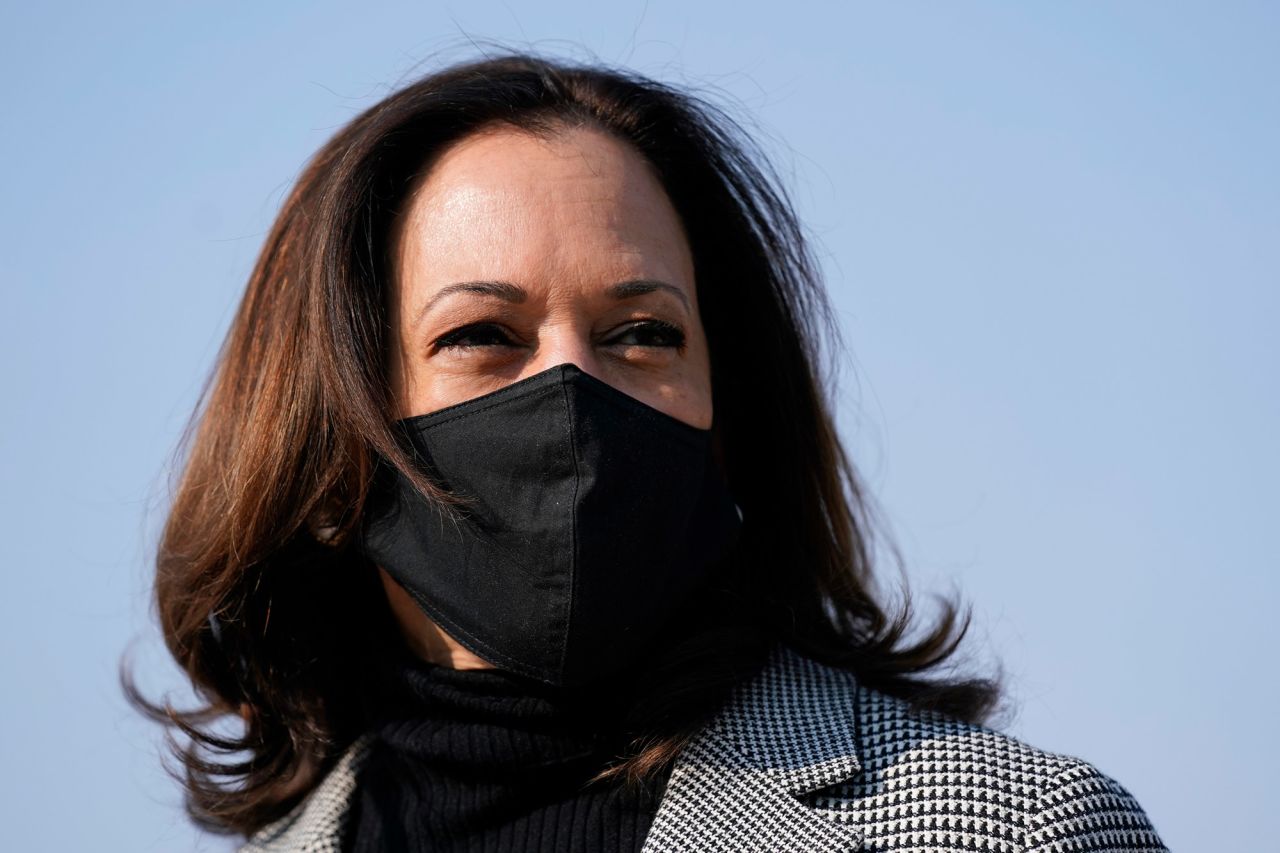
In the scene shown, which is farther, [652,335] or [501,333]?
[652,335]

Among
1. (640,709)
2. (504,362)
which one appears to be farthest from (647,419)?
(640,709)

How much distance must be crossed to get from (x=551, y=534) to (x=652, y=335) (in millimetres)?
671

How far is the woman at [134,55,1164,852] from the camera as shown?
320 centimetres

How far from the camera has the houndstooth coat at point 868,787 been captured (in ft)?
9.68

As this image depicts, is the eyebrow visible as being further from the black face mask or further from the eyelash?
the black face mask

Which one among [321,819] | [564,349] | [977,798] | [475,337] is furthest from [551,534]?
[321,819]

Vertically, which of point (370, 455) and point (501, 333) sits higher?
point (501, 333)

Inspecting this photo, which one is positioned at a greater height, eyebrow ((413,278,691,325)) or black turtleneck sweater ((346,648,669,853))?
eyebrow ((413,278,691,325))

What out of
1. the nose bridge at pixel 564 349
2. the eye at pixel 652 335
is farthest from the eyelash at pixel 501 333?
the nose bridge at pixel 564 349

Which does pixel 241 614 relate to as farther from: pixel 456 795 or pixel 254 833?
pixel 456 795

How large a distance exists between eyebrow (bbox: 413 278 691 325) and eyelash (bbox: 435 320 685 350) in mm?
75

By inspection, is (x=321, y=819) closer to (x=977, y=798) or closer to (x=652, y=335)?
(x=652, y=335)

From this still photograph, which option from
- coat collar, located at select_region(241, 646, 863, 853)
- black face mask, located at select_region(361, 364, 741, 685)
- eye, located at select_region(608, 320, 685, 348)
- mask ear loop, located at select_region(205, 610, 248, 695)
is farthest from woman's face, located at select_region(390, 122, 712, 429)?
mask ear loop, located at select_region(205, 610, 248, 695)

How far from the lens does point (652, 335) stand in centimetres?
364
